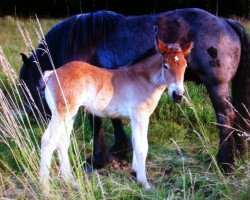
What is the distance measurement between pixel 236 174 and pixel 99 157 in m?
1.50

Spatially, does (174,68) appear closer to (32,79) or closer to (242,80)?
(242,80)

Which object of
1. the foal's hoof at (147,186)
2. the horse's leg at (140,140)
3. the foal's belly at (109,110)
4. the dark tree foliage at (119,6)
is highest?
the foal's belly at (109,110)

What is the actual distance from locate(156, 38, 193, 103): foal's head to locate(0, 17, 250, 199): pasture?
12cm

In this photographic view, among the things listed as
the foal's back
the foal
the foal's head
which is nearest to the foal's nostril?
the foal's head

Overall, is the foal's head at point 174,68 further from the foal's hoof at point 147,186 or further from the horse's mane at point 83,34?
the horse's mane at point 83,34

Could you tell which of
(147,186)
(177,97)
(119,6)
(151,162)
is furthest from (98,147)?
(119,6)

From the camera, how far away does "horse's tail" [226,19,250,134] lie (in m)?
5.13

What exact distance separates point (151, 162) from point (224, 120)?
0.94 meters

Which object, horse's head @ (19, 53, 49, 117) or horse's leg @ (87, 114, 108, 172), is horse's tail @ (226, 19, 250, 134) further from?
horse's head @ (19, 53, 49, 117)

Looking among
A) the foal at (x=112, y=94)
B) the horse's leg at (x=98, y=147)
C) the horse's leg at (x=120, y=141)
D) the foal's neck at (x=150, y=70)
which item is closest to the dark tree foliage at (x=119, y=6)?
the horse's leg at (x=120, y=141)

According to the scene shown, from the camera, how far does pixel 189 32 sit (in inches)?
200

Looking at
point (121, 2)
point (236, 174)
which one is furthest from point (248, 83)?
point (121, 2)

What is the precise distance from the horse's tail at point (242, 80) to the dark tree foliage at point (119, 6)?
32.7 feet

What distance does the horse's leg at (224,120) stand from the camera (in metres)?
4.95
